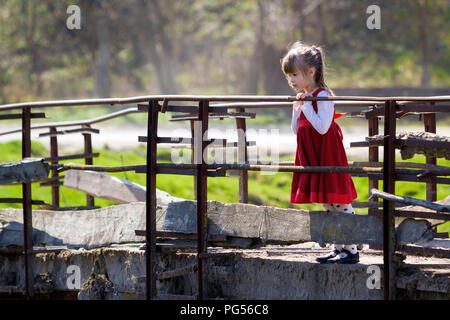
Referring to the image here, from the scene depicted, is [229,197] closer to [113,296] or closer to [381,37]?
[113,296]

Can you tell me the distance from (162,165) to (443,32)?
23.8 meters

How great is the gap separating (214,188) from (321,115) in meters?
7.71

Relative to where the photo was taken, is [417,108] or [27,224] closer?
[417,108]

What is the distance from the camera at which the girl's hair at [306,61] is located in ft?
17.0

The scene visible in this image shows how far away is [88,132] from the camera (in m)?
7.41

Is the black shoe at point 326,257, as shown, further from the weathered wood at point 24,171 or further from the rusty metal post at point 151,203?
the weathered wood at point 24,171

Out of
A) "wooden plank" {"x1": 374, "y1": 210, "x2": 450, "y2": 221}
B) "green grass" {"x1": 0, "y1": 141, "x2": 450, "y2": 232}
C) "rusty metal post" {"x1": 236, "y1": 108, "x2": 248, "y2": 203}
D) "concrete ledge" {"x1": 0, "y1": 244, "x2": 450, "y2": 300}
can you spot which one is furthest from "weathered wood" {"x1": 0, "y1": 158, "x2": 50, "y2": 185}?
"green grass" {"x1": 0, "y1": 141, "x2": 450, "y2": 232}

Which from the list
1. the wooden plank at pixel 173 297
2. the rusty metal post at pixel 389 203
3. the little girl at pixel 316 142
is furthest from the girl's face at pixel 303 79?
the wooden plank at pixel 173 297

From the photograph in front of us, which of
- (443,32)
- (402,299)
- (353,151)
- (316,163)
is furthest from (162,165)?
(443,32)

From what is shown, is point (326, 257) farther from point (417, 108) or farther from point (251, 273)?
point (417, 108)

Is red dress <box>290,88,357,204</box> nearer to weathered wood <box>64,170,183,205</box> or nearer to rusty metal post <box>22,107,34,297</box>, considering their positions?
weathered wood <box>64,170,183,205</box>

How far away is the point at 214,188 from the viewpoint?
41.7 feet

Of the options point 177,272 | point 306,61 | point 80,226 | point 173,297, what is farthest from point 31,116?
point 306,61

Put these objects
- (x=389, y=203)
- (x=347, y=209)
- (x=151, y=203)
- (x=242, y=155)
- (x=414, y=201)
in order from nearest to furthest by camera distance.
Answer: (x=414, y=201), (x=389, y=203), (x=347, y=209), (x=151, y=203), (x=242, y=155)
